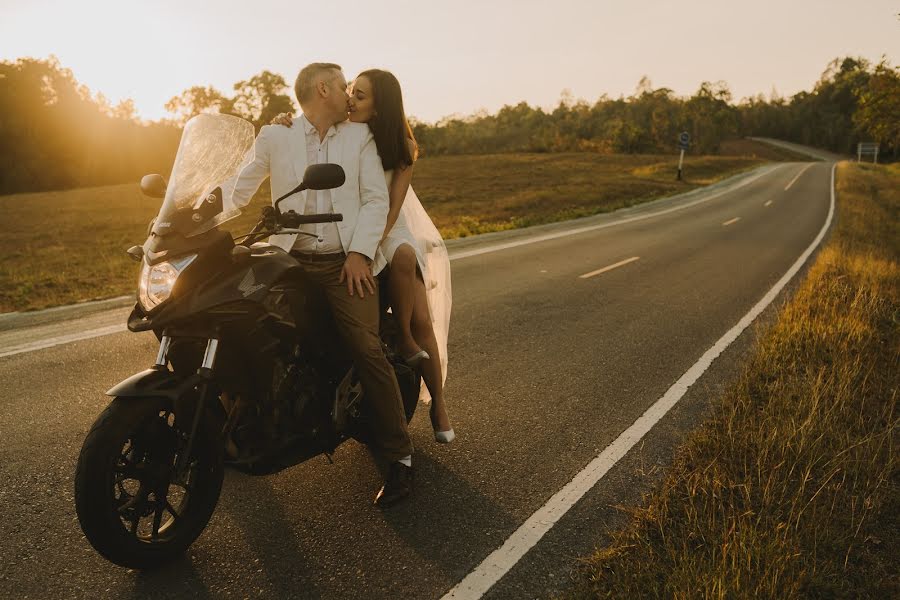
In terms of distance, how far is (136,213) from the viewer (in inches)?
1081

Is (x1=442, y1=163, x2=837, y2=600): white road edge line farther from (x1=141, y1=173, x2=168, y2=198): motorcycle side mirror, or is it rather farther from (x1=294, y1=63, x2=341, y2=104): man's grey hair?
(x1=294, y1=63, x2=341, y2=104): man's grey hair

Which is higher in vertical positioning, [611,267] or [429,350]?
[429,350]

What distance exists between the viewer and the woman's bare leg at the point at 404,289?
3365 millimetres

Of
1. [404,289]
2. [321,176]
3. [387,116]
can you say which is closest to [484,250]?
[404,289]

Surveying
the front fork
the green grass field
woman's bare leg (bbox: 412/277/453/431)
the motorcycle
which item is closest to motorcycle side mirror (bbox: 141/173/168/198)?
the motorcycle

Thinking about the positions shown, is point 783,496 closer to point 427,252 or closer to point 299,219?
point 427,252

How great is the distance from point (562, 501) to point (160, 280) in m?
2.25

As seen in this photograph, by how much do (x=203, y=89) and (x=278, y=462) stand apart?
176 feet

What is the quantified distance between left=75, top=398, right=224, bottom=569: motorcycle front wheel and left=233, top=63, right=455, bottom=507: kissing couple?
84cm

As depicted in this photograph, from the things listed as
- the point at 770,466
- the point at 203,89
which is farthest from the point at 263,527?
the point at 203,89

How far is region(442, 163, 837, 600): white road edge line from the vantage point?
2736 mm

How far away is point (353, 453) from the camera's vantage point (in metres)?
Result: 3.91

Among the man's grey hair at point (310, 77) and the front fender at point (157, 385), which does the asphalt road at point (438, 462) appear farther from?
the man's grey hair at point (310, 77)

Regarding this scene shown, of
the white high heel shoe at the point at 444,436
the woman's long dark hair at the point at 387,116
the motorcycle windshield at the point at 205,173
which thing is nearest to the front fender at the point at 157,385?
the motorcycle windshield at the point at 205,173
